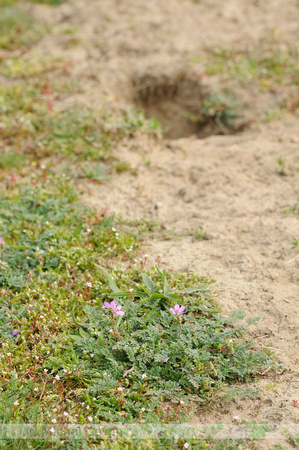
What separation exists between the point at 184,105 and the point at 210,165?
193 cm

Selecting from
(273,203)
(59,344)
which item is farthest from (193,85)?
(59,344)

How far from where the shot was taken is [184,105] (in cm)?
632

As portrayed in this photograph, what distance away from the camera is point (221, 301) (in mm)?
3137

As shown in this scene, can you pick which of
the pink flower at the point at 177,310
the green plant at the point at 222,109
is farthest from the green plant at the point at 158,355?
the green plant at the point at 222,109

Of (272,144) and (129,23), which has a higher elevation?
(129,23)

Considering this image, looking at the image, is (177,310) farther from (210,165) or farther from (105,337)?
(210,165)

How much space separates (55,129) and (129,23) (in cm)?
329

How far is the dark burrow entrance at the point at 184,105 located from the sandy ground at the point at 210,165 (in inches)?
1.1

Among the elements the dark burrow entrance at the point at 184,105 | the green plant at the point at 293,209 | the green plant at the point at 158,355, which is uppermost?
the dark burrow entrance at the point at 184,105

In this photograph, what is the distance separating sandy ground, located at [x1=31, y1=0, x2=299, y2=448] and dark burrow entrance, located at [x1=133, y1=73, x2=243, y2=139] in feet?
0.09

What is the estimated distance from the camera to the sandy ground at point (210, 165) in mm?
3066

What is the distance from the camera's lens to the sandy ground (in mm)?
3066

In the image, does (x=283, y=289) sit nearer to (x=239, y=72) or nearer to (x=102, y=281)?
(x=102, y=281)

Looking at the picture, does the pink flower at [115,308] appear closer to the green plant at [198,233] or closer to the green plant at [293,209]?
the green plant at [198,233]
